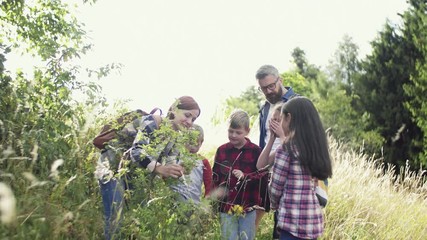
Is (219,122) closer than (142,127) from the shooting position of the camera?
No

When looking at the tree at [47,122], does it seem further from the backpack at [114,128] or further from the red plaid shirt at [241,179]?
the red plaid shirt at [241,179]

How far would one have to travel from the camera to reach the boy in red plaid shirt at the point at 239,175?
14.0ft

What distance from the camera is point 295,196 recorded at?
3.46 metres

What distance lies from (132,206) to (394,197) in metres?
5.22

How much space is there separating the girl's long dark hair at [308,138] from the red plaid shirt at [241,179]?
90cm

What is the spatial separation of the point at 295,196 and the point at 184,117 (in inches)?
36.9

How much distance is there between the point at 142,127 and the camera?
3.49m

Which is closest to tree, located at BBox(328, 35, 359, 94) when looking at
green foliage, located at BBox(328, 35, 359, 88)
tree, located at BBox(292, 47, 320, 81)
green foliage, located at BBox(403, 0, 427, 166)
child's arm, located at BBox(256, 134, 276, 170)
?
green foliage, located at BBox(328, 35, 359, 88)

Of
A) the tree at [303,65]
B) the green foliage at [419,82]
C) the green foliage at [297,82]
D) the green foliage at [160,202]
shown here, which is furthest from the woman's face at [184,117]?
the tree at [303,65]

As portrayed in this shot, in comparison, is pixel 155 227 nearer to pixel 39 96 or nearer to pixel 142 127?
pixel 142 127

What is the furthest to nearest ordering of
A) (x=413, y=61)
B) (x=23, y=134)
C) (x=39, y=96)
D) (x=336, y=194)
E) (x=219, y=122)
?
(x=413, y=61)
(x=219, y=122)
(x=336, y=194)
(x=39, y=96)
(x=23, y=134)

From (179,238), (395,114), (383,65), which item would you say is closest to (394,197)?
(179,238)

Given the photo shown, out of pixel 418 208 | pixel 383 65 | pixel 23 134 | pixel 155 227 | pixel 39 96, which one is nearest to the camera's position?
pixel 155 227

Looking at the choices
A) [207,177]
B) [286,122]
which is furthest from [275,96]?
[286,122]
